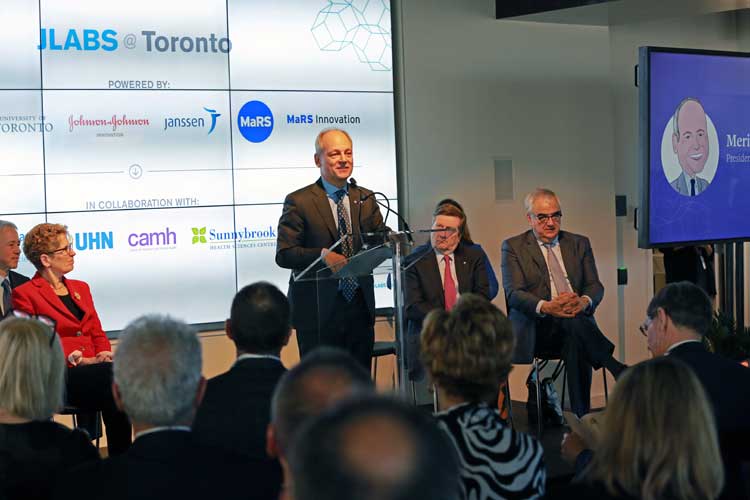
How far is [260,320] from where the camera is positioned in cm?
334

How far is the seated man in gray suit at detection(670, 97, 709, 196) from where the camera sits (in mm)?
6637

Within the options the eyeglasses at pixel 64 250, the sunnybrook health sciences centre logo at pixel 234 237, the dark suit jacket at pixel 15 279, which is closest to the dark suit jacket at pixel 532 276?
the sunnybrook health sciences centre logo at pixel 234 237

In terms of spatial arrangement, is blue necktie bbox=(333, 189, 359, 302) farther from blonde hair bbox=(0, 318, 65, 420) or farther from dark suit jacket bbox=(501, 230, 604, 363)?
blonde hair bbox=(0, 318, 65, 420)

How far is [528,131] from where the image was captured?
7715 mm

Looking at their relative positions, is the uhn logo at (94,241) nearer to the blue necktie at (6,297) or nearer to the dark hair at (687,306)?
the blue necktie at (6,297)

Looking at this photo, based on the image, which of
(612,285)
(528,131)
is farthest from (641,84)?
(612,285)

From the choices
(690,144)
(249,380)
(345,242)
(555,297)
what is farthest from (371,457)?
(690,144)

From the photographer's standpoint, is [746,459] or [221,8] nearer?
[746,459]

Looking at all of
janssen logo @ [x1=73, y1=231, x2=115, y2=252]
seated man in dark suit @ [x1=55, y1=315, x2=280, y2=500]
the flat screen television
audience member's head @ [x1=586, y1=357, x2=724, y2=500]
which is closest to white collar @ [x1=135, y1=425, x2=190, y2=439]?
seated man in dark suit @ [x1=55, y1=315, x2=280, y2=500]

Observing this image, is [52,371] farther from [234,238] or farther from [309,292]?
[234,238]

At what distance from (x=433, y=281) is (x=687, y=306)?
2.47m

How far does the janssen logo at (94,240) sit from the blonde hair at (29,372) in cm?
337

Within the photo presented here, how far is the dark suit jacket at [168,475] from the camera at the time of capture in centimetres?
217

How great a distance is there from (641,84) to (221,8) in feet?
8.91
